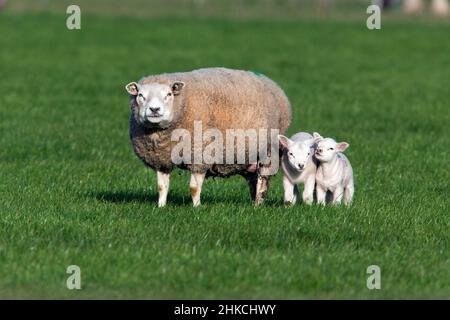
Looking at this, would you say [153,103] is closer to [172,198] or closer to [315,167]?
[315,167]

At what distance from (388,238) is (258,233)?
1132 millimetres

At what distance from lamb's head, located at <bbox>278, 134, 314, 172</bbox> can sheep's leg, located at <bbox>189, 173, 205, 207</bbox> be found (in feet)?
2.67

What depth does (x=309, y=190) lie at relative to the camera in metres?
12.2

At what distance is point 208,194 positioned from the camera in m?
13.6

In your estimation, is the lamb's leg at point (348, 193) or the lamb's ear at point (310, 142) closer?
the lamb's ear at point (310, 142)

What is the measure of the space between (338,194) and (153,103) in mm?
2162

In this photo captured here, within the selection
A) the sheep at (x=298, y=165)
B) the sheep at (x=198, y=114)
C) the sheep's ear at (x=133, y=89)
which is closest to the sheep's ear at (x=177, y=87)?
the sheep at (x=198, y=114)

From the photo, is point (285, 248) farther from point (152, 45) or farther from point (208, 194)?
point (152, 45)

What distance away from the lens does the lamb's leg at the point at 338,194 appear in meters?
12.2

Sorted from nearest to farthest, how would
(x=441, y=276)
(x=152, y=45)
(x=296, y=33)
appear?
(x=441, y=276) → (x=152, y=45) → (x=296, y=33)

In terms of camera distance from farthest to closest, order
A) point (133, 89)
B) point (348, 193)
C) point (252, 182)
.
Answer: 1. point (252, 182)
2. point (348, 193)
3. point (133, 89)

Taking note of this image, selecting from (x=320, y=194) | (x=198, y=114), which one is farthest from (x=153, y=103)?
(x=320, y=194)

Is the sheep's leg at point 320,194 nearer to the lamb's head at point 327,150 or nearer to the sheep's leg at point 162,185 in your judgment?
the lamb's head at point 327,150

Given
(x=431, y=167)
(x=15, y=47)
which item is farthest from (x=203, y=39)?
(x=431, y=167)
